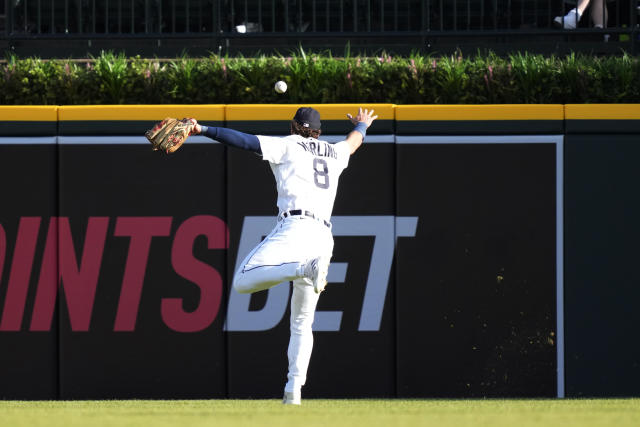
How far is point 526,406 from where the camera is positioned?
7391 mm

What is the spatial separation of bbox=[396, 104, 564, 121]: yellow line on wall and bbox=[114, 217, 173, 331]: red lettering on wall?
206 cm

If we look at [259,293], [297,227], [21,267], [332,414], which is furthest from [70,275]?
[332,414]

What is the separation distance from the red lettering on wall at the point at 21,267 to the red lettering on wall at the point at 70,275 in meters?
0.10

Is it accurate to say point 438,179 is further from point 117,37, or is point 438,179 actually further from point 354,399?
point 117,37

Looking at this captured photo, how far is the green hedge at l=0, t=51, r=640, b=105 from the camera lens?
9.34m

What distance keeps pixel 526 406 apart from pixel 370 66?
3.31 meters

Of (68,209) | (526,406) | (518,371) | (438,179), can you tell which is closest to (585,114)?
(438,179)

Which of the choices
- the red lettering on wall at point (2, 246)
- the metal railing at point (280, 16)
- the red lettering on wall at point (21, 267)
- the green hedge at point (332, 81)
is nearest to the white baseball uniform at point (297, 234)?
the green hedge at point (332, 81)

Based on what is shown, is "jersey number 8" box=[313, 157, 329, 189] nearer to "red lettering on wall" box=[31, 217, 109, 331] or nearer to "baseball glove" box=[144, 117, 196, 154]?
"baseball glove" box=[144, 117, 196, 154]

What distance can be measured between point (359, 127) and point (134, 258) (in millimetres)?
2207

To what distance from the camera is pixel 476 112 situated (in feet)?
29.8

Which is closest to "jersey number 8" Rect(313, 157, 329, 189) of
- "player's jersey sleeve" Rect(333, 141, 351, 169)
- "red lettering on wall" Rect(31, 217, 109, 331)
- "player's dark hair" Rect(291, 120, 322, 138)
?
"player's jersey sleeve" Rect(333, 141, 351, 169)

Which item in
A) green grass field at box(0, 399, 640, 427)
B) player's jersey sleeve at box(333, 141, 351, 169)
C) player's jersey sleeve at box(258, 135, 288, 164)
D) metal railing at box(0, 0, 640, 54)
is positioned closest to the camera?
green grass field at box(0, 399, 640, 427)

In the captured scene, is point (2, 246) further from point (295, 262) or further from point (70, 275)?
point (295, 262)
